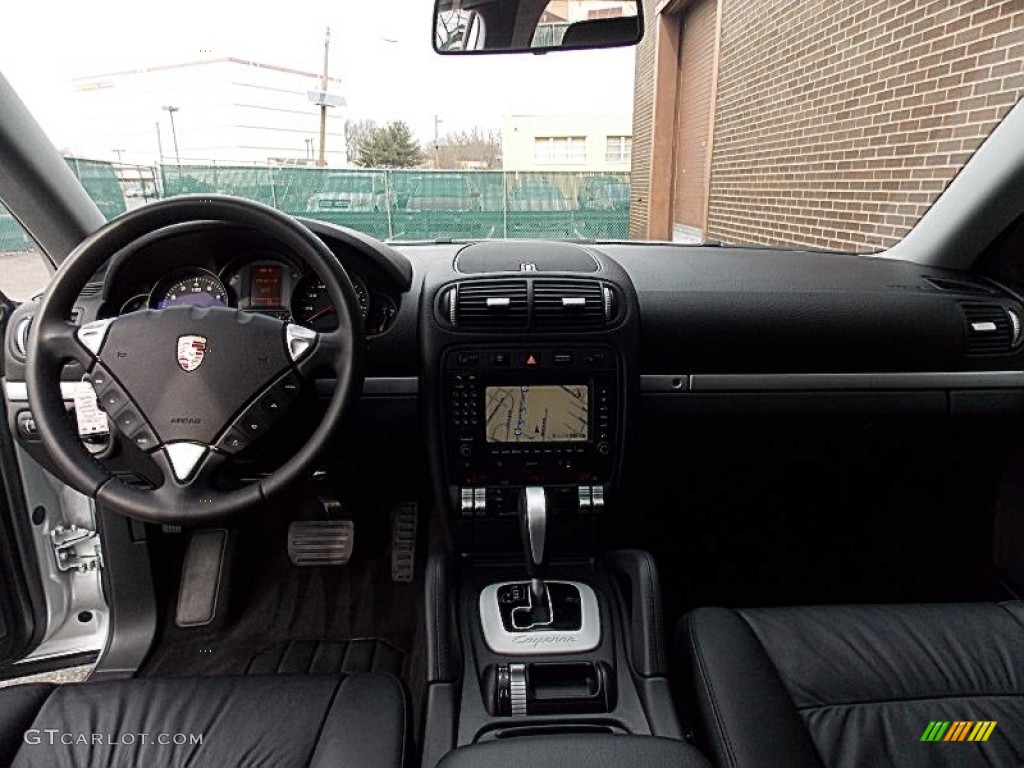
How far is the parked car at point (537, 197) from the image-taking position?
8.79 ft

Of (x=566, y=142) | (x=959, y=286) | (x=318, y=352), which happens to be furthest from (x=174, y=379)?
(x=566, y=142)

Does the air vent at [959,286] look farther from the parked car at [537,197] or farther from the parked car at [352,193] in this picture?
the parked car at [352,193]

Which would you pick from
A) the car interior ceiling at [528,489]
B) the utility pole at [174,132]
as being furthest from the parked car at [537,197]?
the utility pole at [174,132]

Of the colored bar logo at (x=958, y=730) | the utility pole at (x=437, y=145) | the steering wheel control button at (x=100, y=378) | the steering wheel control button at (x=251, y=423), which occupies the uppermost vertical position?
the utility pole at (x=437, y=145)

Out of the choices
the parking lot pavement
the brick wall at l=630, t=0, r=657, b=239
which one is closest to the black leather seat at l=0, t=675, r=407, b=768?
the parking lot pavement

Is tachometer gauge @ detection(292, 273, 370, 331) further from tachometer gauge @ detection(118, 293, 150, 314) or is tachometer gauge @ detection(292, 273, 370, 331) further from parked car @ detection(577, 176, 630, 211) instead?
parked car @ detection(577, 176, 630, 211)

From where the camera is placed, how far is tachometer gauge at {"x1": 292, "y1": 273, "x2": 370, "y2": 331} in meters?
1.85

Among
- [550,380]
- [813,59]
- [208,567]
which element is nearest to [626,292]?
[550,380]

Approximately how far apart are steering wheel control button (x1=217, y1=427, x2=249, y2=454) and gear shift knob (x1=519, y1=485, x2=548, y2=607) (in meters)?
0.74

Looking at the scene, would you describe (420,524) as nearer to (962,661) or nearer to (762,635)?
(762,635)

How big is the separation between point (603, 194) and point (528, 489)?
1830 mm

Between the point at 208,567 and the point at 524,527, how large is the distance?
1.19 metres

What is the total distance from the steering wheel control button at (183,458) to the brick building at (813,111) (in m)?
1.85

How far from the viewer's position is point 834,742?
136 centimetres
